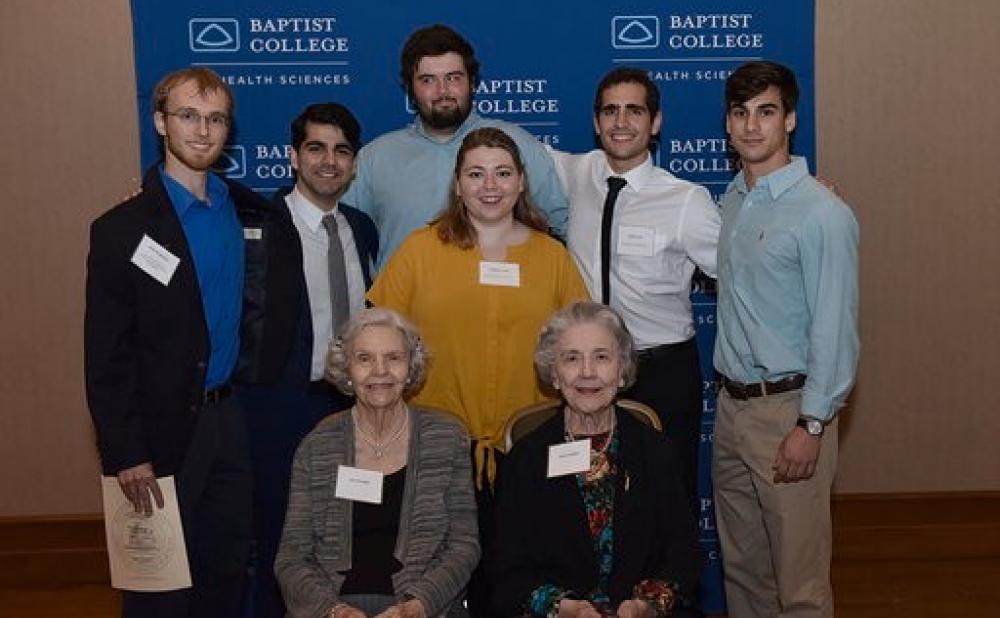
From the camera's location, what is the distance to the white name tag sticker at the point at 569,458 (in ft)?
10.1

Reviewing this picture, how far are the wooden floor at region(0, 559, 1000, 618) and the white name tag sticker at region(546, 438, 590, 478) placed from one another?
7.07ft

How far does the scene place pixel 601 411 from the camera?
3164 mm

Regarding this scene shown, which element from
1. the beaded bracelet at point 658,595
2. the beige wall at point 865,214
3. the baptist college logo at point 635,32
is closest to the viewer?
the beaded bracelet at point 658,595

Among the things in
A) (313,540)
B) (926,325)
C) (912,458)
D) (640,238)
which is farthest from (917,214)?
(313,540)

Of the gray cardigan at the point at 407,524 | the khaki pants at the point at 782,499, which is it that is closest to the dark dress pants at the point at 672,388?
the khaki pants at the point at 782,499

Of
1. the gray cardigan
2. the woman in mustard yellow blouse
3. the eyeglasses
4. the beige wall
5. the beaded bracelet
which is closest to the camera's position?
the beaded bracelet

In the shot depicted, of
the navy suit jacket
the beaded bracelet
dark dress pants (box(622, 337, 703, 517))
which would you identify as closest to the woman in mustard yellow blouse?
the navy suit jacket

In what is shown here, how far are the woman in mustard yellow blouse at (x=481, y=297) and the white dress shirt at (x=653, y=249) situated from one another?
0.35 m

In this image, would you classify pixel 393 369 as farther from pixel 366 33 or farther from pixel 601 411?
pixel 366 33

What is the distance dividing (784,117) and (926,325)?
2159mm

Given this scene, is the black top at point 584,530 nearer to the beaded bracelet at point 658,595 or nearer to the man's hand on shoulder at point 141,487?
the beaded bracelet at point 658,595

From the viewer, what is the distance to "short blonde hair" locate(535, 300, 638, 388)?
10.5 ft

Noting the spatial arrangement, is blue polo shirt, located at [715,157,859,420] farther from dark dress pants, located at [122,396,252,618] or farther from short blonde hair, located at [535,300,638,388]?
dark dress pants, located at [122,396,252,618]

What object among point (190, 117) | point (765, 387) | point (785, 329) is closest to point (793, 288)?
point (785, 329)
